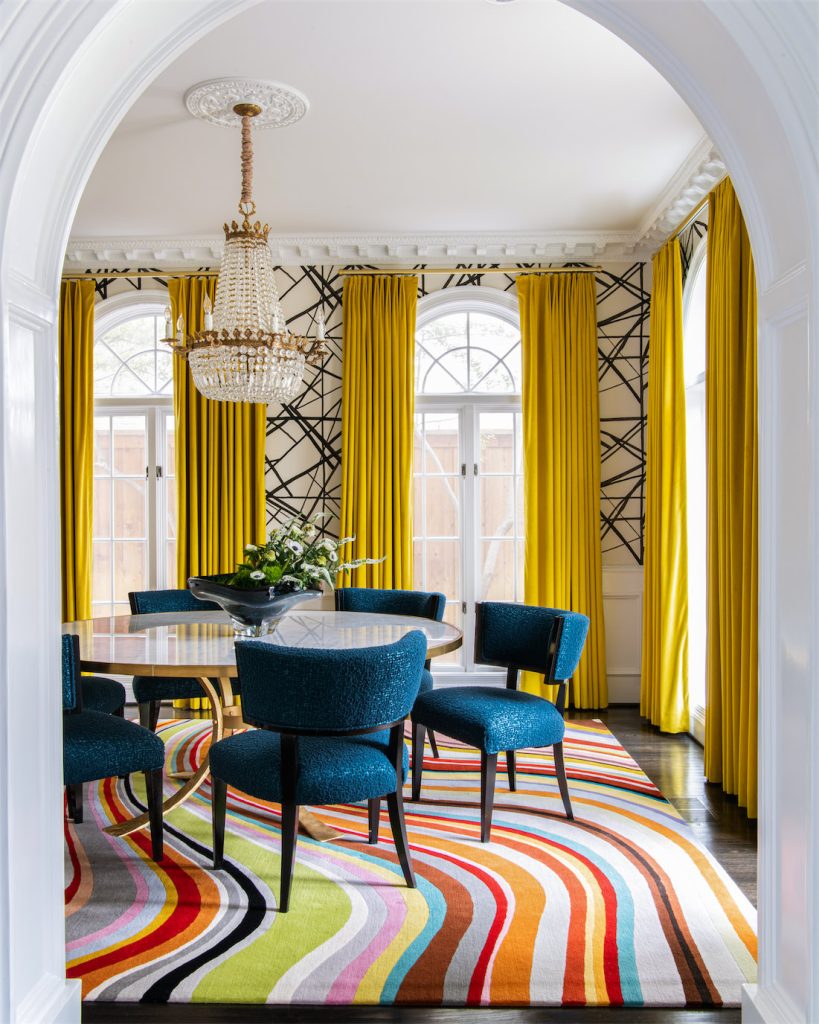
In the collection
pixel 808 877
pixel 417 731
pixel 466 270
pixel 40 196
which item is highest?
pixel 466 270

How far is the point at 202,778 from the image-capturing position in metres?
3.70

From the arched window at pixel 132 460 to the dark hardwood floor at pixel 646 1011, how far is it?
3.38m

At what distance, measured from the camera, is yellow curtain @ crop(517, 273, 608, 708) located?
5367 mm

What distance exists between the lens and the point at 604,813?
138 inches

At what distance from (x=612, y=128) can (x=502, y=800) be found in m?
3.10

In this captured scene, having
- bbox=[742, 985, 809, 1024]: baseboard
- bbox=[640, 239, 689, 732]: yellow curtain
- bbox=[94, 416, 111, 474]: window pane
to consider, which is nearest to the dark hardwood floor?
bbox=[640, 239, 689, 732]: yellow curtain

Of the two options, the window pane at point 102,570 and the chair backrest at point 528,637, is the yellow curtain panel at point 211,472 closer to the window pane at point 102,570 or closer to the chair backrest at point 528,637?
the window pane at point 102,570

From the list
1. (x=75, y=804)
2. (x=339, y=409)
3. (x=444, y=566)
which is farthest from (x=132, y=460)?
(x=75, y=804)

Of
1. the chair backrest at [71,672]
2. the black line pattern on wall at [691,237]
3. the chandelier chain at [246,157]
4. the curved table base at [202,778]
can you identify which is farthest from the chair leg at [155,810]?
the black line pattern on wall at [691,237]

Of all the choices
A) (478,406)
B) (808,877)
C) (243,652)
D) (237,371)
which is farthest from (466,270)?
(808,877)

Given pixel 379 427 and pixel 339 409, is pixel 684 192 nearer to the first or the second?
pixel 379 427

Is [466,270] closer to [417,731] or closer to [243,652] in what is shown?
[417,731]

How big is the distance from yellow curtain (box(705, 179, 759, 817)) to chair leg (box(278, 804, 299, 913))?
78.3 inches

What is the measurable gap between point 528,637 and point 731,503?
1.10 meters
